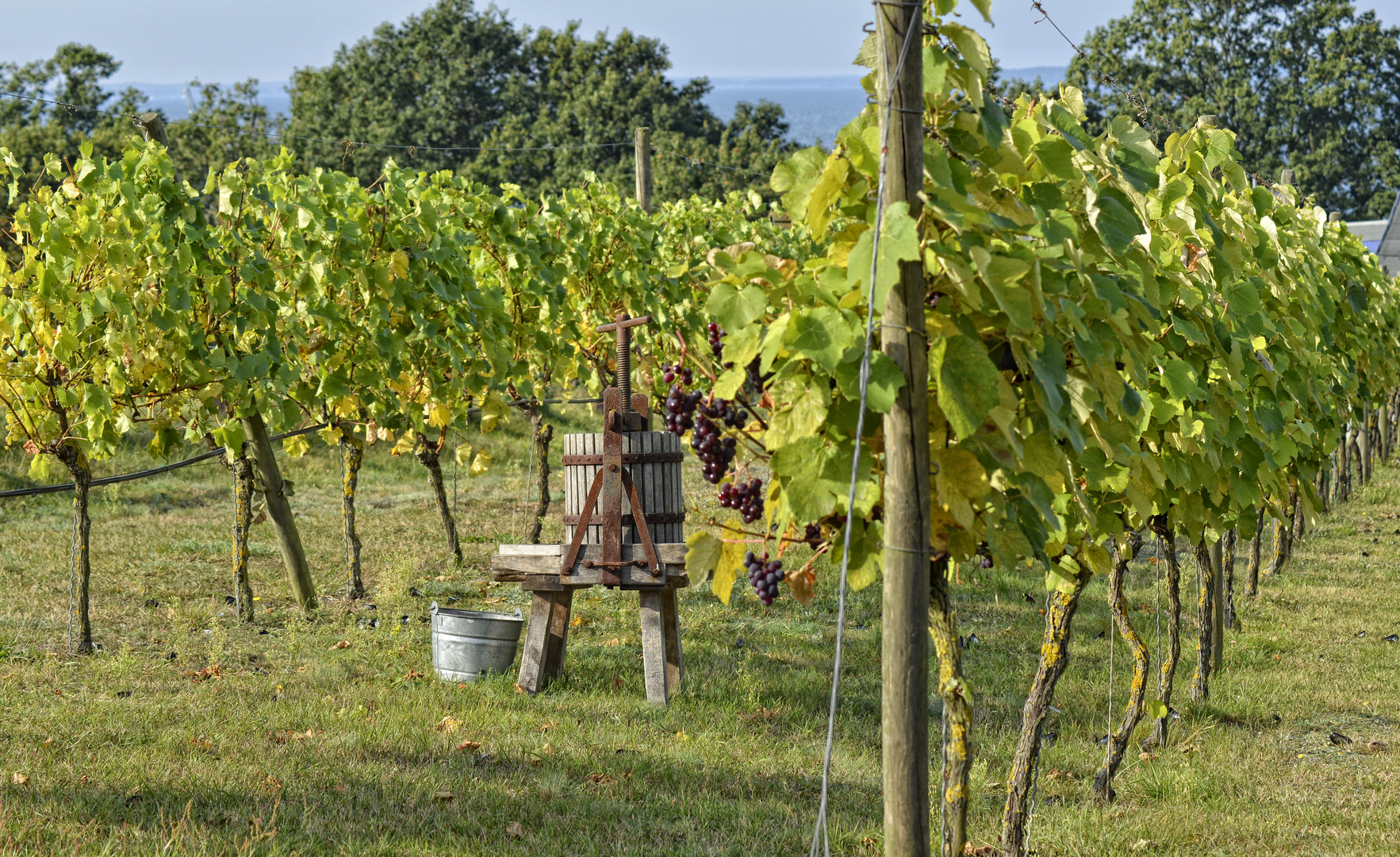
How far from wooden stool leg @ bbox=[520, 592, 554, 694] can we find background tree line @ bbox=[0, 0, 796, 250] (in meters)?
29.7

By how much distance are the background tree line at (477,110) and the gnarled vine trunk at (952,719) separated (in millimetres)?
32662

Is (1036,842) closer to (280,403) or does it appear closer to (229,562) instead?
(280,403)

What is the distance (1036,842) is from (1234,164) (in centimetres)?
282

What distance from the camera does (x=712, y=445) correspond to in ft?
8.90

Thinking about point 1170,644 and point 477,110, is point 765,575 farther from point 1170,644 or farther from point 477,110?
point 477,110

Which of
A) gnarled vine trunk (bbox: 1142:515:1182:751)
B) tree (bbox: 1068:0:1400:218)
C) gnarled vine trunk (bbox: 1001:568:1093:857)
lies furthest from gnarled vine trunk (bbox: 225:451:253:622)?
tree (bbox: 1068:0:1400:218)

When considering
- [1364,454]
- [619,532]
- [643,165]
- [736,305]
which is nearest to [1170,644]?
[619,532]

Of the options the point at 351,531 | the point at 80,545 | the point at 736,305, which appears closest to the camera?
the point at 736,305

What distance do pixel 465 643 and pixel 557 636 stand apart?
19.3 inches

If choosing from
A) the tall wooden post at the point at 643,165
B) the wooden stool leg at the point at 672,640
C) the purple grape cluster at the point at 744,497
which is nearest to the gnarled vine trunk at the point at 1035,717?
the purple grape cluster at the point at 744,497

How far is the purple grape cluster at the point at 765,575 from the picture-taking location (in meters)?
2.76

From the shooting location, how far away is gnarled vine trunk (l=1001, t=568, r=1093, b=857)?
3902 mm

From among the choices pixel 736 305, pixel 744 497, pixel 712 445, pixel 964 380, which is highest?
pixel 736 305

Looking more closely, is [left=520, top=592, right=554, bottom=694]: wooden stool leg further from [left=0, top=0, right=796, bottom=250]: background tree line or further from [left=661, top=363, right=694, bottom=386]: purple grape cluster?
[left=0, top=0, right=796, bottom=250]: background tree line
